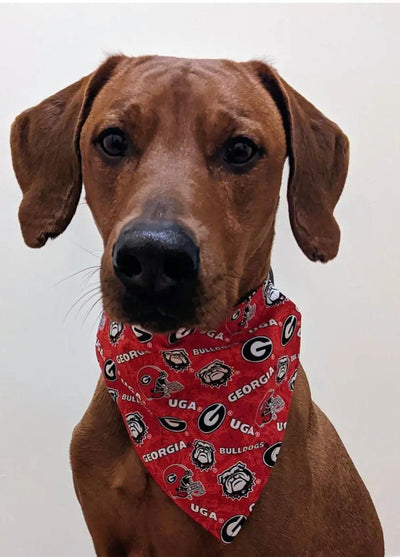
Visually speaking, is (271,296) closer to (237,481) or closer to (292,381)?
(292,381)

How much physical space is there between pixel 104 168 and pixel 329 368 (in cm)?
125

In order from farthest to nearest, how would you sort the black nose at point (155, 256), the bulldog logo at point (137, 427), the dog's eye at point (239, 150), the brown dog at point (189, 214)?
the bulldog logo at point (137, 427), the dog's eye at point (239, 150), the brown dog at point (189, 214), the black nose at point (155, 256)

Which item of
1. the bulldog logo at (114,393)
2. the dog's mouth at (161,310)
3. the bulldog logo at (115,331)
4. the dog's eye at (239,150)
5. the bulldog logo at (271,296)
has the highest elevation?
Result: the dog's eye at (239,150)

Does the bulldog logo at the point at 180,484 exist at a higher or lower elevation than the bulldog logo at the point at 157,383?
lower

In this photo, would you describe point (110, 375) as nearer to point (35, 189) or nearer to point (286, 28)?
point (35, 189)

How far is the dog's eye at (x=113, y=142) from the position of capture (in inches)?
46.1

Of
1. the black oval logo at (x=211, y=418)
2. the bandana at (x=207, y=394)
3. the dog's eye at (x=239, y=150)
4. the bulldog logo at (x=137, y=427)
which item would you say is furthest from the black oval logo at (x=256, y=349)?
the dog's eye at (x=239, y=150)

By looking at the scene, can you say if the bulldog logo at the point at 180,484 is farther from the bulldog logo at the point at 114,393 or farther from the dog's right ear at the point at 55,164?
the dog's right ear at the point at 55,164

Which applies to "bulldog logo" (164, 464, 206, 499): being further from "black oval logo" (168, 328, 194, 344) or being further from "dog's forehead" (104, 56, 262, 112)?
"dog's forehead" (104, 56, 262, 112)

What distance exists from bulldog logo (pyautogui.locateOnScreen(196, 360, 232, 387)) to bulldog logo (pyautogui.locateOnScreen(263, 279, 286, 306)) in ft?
0.49

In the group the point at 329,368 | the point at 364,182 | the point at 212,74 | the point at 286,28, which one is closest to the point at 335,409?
the point at 329,368

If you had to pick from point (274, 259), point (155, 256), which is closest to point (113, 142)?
point (155, 256)

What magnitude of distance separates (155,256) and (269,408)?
1.59 ft

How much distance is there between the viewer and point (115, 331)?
1.37 metres
